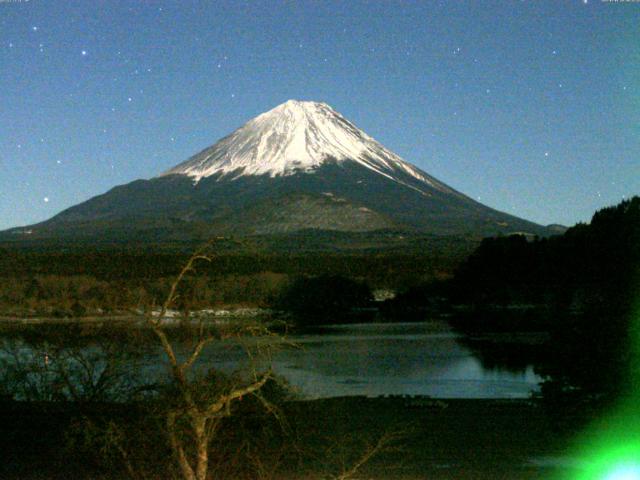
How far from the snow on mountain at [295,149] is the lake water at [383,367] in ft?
336

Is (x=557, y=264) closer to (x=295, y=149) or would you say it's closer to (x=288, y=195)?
(x=288, y=195)

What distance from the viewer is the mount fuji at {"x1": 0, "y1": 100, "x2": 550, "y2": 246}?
104 meters

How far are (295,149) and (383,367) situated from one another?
122762 mm

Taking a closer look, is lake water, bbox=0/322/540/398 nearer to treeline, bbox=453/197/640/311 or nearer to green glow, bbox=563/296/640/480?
treeline, bbox=453/197/640/311

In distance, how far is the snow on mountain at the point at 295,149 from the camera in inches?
5389

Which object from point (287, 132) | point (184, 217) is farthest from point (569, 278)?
point (287, 132)

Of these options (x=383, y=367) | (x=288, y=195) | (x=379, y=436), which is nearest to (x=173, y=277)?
(x=383, y=367)

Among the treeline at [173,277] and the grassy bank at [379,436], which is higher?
the treeline at [173,277]

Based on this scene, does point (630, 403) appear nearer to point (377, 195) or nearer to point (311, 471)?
point (311, 471)

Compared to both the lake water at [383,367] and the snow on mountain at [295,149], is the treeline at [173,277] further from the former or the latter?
the snow on mountain at [295,149]

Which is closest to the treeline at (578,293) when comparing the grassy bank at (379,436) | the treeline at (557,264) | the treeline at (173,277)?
the treeline at (557,264)

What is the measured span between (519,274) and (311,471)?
35.3 meters

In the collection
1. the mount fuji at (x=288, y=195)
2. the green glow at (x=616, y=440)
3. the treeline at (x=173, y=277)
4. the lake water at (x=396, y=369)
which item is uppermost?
the mount fuji at (x=288, y=195)

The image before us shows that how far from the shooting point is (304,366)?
71.6 ft
